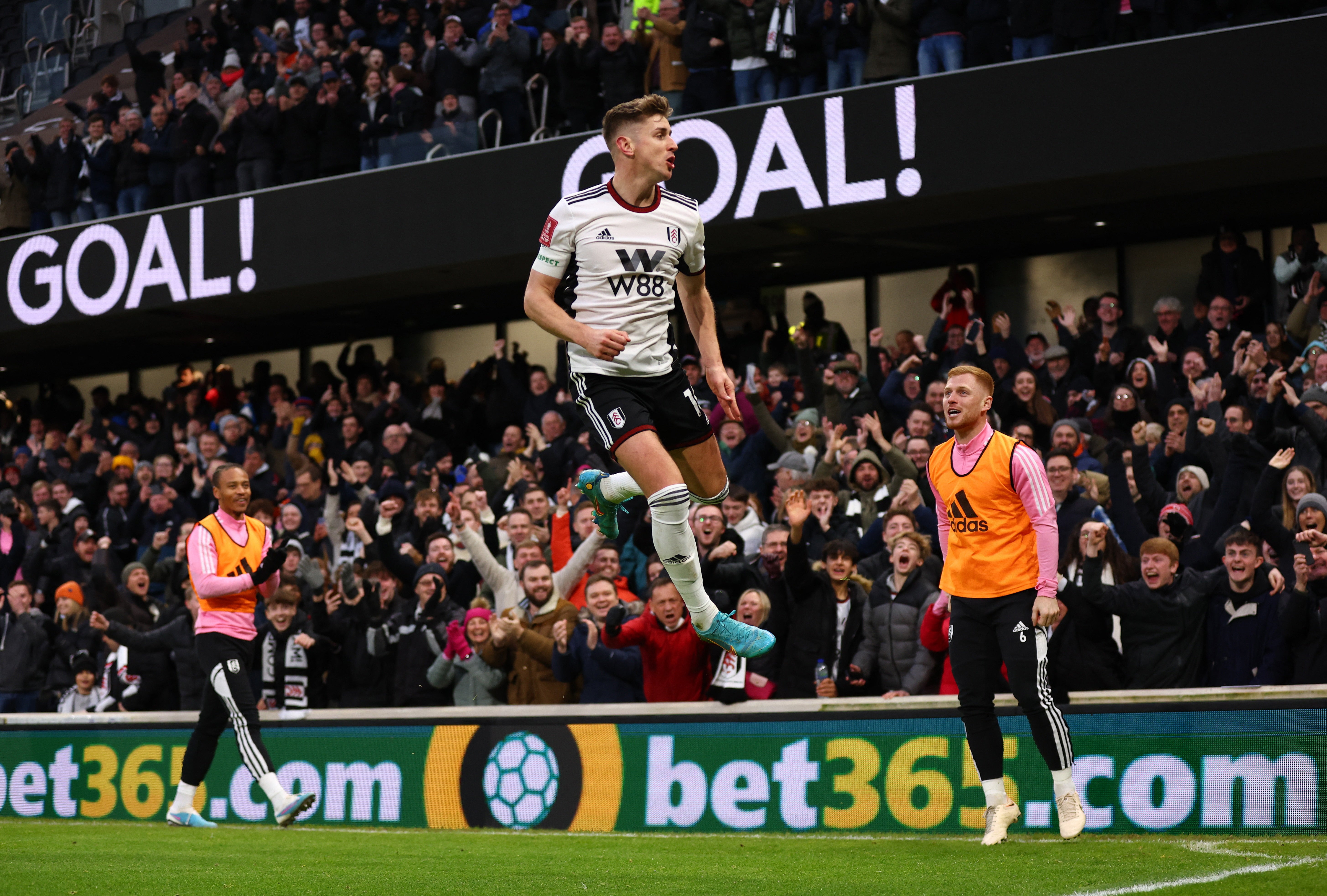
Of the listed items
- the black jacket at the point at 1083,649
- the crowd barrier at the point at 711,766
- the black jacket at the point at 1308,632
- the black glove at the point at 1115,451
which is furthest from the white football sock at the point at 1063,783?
the black glove at the point at 1115,451

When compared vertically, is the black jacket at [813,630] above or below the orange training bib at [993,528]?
below

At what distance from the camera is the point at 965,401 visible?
744cm

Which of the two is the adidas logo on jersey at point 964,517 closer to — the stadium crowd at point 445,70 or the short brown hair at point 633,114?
the short brown hair at point 633,114

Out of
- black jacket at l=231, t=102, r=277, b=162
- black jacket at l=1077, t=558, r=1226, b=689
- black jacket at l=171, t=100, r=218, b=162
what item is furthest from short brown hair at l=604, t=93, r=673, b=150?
black jacket at l=171, t=100, r=218, b=162

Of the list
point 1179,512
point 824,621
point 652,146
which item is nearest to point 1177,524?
point 1179,512

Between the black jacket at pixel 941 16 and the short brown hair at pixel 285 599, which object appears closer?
the short brown hair at pixel 285 599

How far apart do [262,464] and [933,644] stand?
9.87 meters

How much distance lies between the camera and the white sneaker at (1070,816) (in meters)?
7.39

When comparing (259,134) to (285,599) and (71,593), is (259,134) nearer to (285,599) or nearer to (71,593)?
(71,593)

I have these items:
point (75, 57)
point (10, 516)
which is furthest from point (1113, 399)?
point (75, 57)

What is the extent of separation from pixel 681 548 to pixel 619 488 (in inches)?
19.7

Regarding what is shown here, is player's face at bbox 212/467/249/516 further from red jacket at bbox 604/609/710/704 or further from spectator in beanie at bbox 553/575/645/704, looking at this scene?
red jacket at bbox 604/609/710/704

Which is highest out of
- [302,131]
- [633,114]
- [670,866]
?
[302,131]

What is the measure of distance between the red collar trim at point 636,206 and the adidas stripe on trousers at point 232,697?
4.70m
